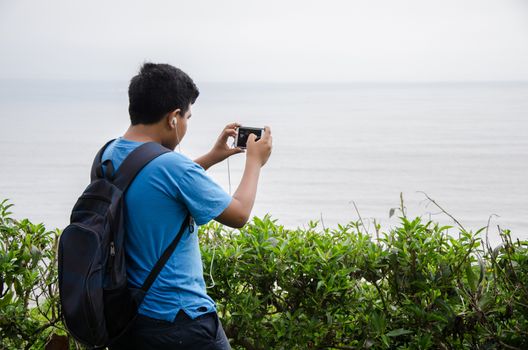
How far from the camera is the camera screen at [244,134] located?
2.52 metres

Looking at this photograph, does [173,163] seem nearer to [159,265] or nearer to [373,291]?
[159,265]

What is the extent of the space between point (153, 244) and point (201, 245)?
3.34 ft

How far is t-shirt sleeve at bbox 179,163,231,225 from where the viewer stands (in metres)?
2.05

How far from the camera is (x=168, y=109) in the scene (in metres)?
2.17

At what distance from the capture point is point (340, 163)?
36.1 ft

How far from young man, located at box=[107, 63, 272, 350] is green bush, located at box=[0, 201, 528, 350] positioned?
0.58 metres

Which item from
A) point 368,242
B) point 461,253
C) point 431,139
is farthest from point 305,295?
point 431,139

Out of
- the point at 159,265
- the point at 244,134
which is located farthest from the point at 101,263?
the point at 244,134

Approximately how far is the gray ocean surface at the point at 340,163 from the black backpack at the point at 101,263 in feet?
6.35

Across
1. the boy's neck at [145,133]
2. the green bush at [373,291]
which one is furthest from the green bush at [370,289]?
the boy's neck at [145,133]

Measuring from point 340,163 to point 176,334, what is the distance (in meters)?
9.05

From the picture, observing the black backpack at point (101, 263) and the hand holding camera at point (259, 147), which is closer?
the black backpack at point (101, 263)

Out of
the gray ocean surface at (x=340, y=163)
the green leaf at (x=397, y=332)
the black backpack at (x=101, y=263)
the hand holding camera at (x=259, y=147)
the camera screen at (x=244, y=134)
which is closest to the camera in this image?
the black backpack at (x=101, y=263)

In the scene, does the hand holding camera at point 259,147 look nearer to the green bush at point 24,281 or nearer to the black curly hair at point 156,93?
the black curly hair at point 156,93
